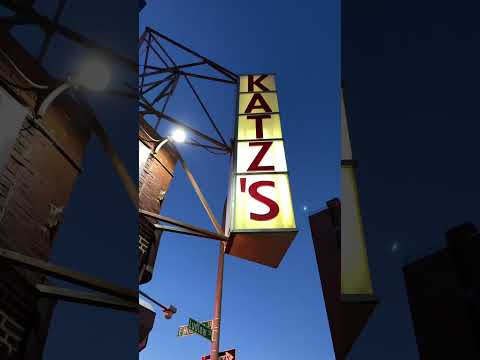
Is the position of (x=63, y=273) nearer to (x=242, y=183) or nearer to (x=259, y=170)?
(x=242, y=183)

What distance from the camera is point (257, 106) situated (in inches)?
471

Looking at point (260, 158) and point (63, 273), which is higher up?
point (260, 158)

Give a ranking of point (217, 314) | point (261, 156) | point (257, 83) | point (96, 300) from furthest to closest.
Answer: point (257, 83) < point (217, 314) < point (261, 156) < point (96, 300)

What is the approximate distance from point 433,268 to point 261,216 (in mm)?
18924

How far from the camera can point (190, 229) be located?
361 inches

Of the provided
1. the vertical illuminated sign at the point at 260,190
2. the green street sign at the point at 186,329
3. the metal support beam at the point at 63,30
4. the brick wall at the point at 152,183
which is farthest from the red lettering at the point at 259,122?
the metal support beam at the point at 63,30

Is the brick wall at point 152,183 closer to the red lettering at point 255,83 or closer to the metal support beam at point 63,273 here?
the red lettering at point 255,83

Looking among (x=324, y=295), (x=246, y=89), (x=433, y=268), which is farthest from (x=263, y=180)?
(x=433, y=268)

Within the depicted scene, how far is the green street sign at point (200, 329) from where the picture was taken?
995cm

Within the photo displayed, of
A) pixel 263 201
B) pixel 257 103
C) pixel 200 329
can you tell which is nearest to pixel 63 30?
pixel 263 201

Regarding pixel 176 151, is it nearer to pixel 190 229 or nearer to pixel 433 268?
pixel 190 229

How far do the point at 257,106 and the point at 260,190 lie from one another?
389cm

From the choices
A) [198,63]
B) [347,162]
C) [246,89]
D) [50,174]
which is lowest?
[50,174]

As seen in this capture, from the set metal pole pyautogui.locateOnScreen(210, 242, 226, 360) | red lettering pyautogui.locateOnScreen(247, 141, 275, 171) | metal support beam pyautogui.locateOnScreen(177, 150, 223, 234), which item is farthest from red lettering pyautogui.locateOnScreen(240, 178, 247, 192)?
metal pole pyautogui.locateOnScreen(210, 242, 226, 360)
